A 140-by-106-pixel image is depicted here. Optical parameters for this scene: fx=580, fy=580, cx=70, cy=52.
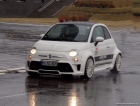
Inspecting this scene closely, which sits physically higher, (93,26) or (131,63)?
(93,26)

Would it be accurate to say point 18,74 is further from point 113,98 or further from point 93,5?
point 93,5

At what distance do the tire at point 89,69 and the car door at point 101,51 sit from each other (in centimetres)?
45

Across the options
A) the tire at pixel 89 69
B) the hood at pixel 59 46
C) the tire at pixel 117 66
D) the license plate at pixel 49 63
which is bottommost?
the tire at pixel 117 66

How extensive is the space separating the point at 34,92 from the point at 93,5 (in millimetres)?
46179

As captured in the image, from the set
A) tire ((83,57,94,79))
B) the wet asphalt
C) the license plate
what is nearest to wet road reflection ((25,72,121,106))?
the wet asphalt

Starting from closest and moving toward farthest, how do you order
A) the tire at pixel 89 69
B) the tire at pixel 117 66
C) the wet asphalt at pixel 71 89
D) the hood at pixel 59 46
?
1. the wet asphalt at pixel 71 89
2. the hood at pixel 59 46
3. the tire at pixel 89 69
4. the tire at pixel 117 66

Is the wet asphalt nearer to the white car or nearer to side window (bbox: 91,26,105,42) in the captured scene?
the white car

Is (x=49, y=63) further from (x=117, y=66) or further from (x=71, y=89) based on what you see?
(x=117, y=66)

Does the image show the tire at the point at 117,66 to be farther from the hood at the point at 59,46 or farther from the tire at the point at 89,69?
the hood at the point at 59,46

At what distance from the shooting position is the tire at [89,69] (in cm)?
1474

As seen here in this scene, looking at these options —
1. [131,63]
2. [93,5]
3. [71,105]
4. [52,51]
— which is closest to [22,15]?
[93,5]

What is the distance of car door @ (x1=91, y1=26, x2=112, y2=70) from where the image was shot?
15.5m

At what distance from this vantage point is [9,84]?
13.3 metres

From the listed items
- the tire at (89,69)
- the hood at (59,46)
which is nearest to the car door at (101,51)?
the tire at (89,69)
